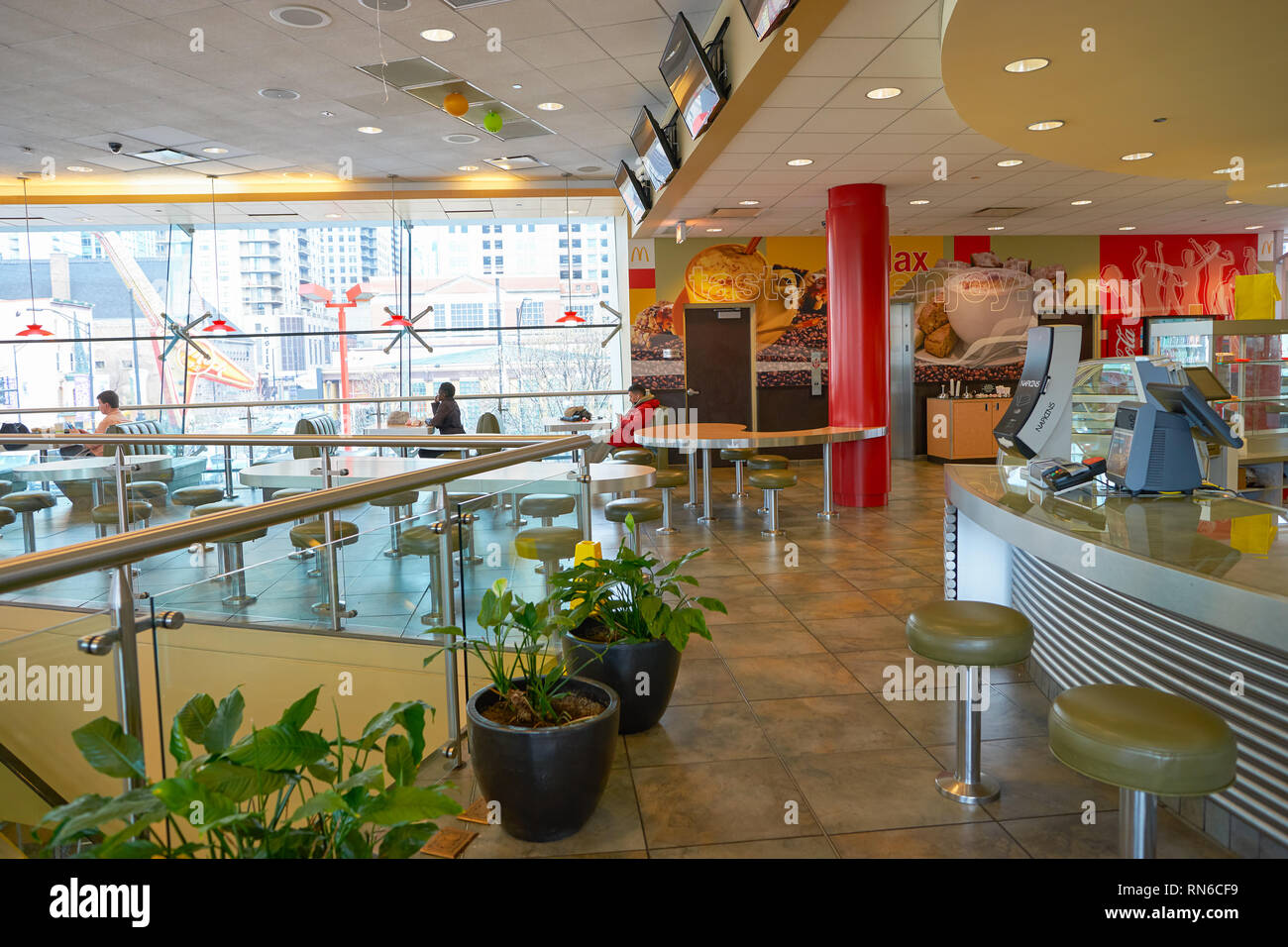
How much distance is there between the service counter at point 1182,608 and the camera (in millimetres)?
2018

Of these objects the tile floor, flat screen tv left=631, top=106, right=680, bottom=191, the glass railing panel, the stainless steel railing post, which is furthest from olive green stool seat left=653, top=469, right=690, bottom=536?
the glass railing panel

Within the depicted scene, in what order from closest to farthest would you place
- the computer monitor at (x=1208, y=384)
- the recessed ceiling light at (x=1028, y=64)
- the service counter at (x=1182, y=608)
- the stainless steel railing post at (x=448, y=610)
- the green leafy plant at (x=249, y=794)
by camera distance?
the green leafy plant at (x=249, y=794), the service counter at (x=1182, y=608), the stainless steel railing post at (x=448, y=610), the computer monitor at (x=1208, y=384), the recessed ceiling light at (x=1028, y=64)

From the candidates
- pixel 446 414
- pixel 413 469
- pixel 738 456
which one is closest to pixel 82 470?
pixel 413 469

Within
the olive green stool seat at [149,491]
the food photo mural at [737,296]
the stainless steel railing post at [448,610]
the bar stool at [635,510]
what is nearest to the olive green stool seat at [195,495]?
the olive green stool seat at [149,491]

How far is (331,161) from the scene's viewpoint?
8.97m

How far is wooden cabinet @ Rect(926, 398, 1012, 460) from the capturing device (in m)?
11.2

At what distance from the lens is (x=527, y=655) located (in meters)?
2.77

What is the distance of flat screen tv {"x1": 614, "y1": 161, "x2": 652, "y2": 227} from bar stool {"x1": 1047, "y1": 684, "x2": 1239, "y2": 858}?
7414 millimetres

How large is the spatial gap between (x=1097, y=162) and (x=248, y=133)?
283 inches

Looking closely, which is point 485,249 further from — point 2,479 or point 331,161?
point 2,479

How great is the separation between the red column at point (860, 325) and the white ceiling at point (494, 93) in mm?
354

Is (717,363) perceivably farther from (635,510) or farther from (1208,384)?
(1208,384)

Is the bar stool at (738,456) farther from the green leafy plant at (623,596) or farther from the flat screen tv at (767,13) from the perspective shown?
the green leafy plant at (623,596)
